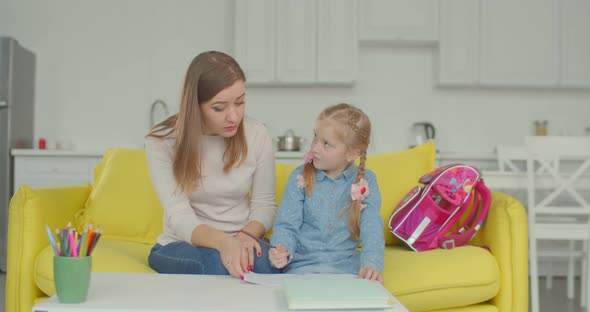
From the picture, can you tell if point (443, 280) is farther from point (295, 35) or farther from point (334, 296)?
point (295, 35)

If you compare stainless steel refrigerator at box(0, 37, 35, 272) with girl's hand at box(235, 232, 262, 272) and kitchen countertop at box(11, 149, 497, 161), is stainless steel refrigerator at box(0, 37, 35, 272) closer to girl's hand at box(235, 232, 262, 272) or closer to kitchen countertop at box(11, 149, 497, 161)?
kitchen countertop at box(11, 149, 497, 161)

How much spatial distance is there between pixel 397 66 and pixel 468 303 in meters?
3.14

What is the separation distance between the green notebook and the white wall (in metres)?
3.60

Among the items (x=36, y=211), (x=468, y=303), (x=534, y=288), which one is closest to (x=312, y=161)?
(x=468, y=303)

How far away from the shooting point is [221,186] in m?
2.09

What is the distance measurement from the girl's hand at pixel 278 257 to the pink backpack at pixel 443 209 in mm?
619

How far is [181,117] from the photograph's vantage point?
6.54 feet

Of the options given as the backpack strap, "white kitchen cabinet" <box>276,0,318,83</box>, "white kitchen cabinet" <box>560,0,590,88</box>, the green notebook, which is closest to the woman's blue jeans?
the green notebook

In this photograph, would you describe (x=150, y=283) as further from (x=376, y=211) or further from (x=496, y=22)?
(x=496, y=22)

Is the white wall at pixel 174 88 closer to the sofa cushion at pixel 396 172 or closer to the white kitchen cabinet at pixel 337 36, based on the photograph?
the white kitchen cabinet at pixel 337 36

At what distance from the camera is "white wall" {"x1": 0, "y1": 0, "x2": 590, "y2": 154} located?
195 inches

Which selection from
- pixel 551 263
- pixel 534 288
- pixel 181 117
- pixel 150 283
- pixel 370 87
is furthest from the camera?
pixel 370 87

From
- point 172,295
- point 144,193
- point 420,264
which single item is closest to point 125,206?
point 144,193

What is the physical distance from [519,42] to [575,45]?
39cm
